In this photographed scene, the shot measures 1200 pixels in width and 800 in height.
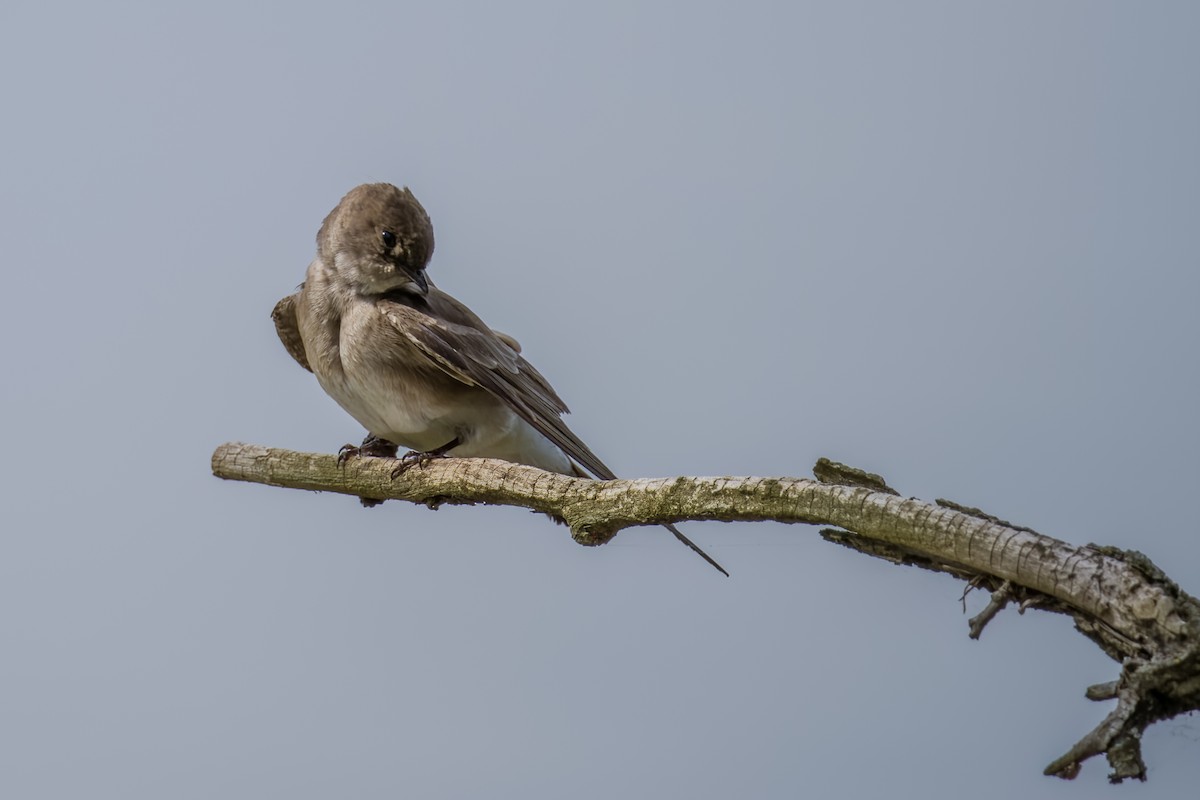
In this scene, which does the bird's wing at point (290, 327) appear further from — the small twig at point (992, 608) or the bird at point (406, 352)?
the small twig at point (992, 608)

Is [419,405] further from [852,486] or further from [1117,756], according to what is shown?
[1117,756]

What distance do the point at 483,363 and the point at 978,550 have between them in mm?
3454

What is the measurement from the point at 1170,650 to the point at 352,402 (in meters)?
4.64

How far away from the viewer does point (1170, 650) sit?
386 centimetres

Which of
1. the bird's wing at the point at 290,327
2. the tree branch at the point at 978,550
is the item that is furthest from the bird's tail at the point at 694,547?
the bird's wing at the point at 290,327

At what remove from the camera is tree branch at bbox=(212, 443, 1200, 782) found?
382 centimetres

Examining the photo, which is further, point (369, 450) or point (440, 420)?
point (369, 450)

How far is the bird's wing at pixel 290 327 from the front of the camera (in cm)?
807

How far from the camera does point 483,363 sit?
7.16 m

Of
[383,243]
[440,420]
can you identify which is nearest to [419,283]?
[383,243]

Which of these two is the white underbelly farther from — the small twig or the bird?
the small twig

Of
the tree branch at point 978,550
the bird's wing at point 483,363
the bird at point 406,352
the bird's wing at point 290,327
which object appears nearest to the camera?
the tree branch at point 978,550

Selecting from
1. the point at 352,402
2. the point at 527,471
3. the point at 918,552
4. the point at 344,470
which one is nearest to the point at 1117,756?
the point at 918,552

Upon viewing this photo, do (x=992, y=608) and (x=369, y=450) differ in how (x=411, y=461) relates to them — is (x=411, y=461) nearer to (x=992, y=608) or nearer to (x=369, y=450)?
(x=369, y=450)
